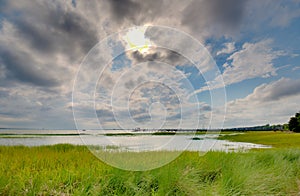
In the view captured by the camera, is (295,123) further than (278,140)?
Yes

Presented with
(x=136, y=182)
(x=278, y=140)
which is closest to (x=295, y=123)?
(x=278, y=140)

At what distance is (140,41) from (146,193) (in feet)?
15.1

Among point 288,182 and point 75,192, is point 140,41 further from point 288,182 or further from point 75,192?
point 288,182

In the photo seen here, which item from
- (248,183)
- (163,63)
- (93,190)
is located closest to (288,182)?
(248,183)

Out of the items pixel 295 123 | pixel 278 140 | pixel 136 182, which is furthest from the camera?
pixel 295 123

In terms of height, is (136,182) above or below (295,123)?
below

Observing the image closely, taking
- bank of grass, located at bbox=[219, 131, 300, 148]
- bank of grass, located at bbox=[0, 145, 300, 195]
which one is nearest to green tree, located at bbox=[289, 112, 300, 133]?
Answer: bank of grass, located at bbox=[219, 131, 300, 148]

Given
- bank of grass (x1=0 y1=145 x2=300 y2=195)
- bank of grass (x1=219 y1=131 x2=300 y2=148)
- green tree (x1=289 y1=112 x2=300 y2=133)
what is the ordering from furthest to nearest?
green tree (x1=289 y1=112 x2=300 y2=133)
bank of grass (x1=219 y1=131 x2=300 y2=148)
bank of grass (x1=0 y1=145 x2=300 y2=195)

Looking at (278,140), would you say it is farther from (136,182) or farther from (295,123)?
(136,182)

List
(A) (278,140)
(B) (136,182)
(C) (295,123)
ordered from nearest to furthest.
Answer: (B) (136,182)
(A) (278,140)
(C) (295,123)

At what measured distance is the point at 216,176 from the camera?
670 cm

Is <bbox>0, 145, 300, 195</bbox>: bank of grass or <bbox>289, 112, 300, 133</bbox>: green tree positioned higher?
<bbox>289, 112, 300, 133</bbox>: green tree

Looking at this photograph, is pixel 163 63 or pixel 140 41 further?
pixel 163 63

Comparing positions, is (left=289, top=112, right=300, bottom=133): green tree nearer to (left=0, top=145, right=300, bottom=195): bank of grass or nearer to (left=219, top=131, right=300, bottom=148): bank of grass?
(left=219, top=131, right=300, bottom=148): bank of grass
